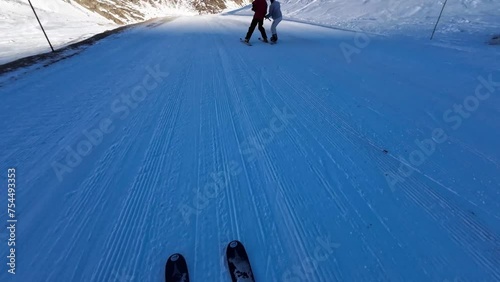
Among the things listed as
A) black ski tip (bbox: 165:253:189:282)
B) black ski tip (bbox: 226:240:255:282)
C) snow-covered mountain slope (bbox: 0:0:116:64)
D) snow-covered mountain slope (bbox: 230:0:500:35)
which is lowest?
black ski tip (bbox: 226:240:255:282)

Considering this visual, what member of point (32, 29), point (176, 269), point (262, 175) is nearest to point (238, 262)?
point (176, 269)

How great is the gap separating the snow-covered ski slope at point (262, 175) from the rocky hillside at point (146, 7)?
27.7 m

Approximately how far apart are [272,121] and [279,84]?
4.86ft

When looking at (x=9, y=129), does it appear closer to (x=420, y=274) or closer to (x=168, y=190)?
(x=168, y=190)

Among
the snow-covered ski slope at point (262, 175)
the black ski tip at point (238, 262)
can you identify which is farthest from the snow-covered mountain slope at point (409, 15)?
the black ski tip at point (238, 262)

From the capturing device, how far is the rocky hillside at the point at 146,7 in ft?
87.5

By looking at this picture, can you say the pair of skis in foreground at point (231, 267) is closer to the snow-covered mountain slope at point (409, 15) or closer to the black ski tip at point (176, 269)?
the black ski tip at point (176, 269)

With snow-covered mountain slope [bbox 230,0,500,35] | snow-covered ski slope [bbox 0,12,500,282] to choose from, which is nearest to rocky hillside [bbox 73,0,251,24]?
snow-covered mountain slope [bbox 230,0,500,35]

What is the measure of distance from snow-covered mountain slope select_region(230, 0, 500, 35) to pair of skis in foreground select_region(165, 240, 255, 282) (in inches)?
381

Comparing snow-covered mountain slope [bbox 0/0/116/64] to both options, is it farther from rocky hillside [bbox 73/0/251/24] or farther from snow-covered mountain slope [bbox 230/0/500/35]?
snow-covered mountain slope [bbox 230/0/500/35]

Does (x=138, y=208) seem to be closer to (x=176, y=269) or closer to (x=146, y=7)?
(x=176, y=269)

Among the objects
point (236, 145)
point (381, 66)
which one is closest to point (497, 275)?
point (236, 145)

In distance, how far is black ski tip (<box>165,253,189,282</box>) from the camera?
1.68 metres

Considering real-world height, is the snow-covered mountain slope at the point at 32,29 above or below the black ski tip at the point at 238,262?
above
